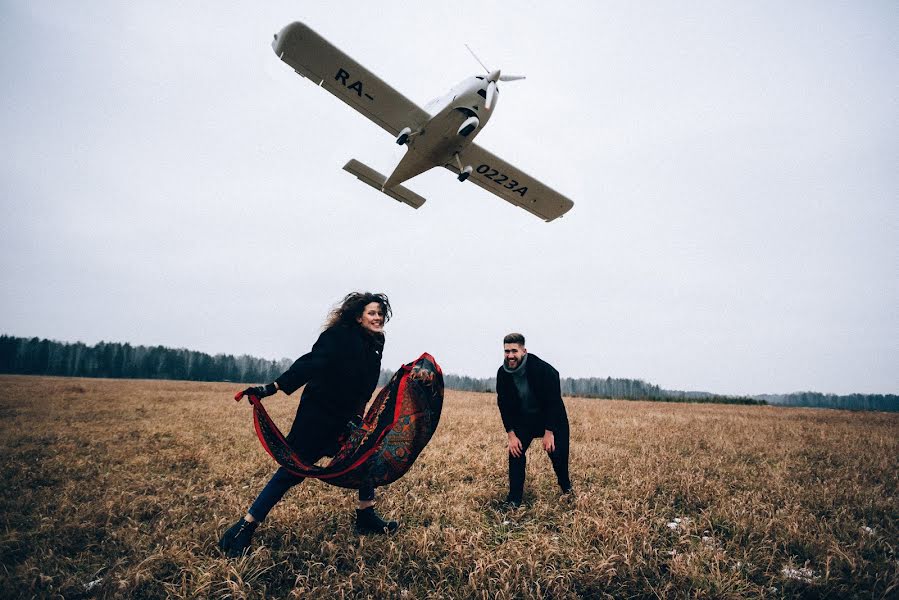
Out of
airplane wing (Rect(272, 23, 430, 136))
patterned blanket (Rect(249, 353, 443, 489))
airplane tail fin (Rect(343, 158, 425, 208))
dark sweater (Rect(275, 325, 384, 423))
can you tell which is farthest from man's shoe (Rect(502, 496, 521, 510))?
airplane tail fin (Rect(343, 158, 425, 208))

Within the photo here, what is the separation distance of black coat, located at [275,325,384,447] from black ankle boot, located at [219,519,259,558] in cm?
80

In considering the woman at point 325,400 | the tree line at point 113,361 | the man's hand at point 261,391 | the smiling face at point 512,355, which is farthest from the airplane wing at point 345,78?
the tree line at point 113,361

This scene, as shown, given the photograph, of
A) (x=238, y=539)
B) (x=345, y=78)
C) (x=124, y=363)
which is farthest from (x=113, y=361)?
(x=238, y=539)

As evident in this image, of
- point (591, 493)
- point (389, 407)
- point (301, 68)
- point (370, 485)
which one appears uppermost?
point (301, 68)

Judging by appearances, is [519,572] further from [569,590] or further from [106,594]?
[106,594]

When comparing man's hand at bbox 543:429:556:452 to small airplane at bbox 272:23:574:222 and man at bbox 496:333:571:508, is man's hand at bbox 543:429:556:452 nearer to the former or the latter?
man at bbox 496:333:571:508

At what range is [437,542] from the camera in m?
3.64

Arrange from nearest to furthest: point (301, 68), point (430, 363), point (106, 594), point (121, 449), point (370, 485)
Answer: point (106, 594) → point (370, 485) → point (430, 363) → point (121, 449) → point (301, 68)

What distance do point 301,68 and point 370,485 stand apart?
529 inches

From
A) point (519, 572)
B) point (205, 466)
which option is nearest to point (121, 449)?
point (205, 466)

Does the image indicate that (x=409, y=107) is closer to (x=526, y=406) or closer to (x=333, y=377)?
(x=526, y=406)

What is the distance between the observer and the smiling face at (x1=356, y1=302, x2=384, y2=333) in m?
3.98

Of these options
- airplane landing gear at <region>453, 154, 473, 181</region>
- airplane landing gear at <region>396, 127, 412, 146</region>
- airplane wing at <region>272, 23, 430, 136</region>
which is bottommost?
airplane landing gear at <region>453, 154, 473, 181</region>

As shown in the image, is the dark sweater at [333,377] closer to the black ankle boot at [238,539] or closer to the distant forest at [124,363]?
the black ankle boot at [238,539]
